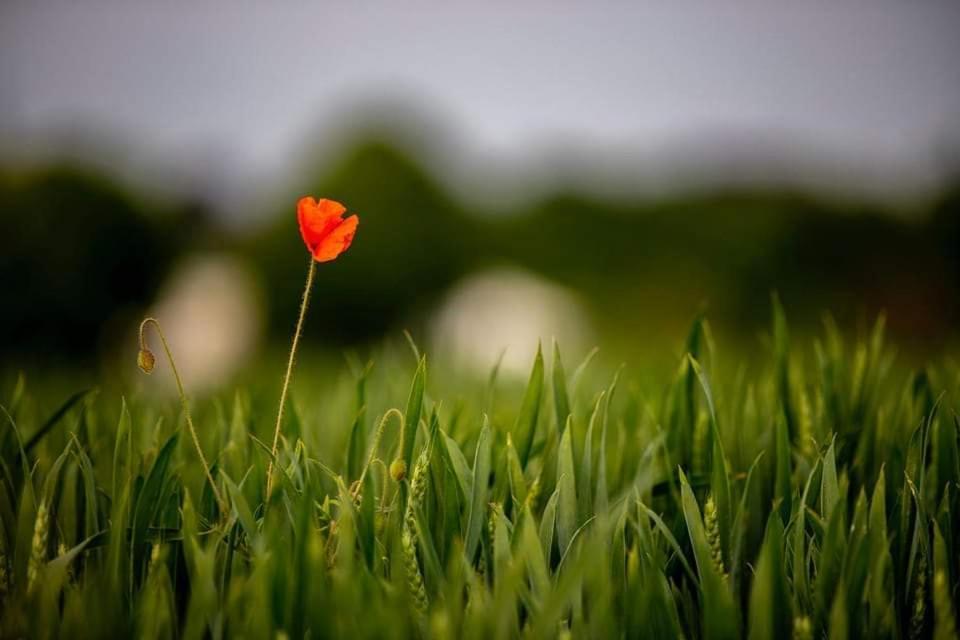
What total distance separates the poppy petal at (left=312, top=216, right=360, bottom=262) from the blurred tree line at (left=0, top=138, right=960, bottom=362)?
444cm

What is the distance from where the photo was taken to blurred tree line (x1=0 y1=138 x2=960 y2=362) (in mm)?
5480

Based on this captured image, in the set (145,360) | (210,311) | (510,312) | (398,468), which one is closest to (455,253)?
(510,312)

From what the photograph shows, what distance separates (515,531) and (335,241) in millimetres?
411

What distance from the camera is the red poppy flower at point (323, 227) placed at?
0.86 m

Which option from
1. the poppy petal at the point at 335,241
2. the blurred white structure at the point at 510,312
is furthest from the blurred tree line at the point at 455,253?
the poppy petal at the point at 335,241

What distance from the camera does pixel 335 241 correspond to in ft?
2.89

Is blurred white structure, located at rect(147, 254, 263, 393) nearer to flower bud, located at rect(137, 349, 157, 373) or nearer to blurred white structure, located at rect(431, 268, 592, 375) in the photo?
blurred white structure, located at rect(431, 268, 592, 375)

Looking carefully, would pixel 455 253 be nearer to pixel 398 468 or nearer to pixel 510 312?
pixel 510 312

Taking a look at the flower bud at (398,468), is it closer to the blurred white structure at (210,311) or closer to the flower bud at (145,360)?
the flower bud at (145,360)

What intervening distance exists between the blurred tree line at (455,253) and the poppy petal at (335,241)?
175 inches

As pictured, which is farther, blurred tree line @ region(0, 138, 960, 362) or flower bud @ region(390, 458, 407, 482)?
blurred tree line @ region(0, 138, 960, 362)

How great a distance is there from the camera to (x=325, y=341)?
934 centimetres

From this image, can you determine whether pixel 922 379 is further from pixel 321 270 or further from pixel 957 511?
pixel 321 270

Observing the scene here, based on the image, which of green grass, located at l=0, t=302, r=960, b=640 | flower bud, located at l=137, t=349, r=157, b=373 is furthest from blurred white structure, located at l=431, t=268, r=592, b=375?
flower bud, located at l=137, t=349, r=157, b=373
